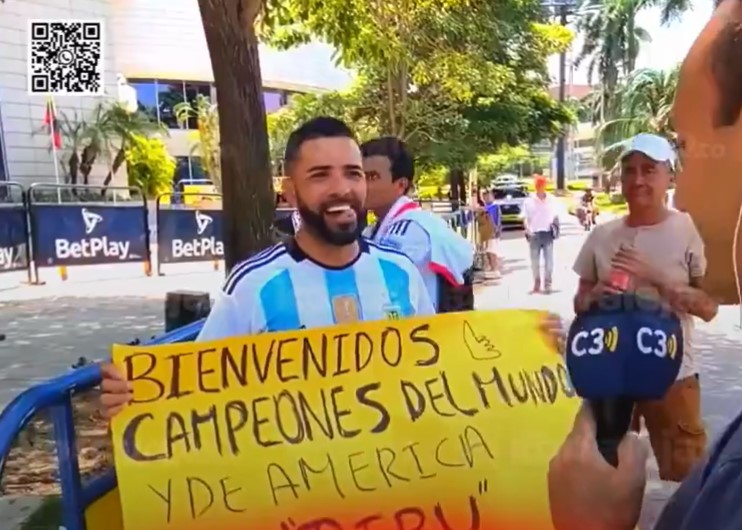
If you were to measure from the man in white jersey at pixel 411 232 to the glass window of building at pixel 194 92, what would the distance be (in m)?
47.0

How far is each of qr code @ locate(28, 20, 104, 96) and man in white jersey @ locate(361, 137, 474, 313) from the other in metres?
18.0

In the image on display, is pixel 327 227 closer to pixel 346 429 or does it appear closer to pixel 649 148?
pixel 346 429

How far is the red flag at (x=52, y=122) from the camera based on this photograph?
1320 inches

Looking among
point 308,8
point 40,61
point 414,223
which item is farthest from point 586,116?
point 414,223

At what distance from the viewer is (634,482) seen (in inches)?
46.4

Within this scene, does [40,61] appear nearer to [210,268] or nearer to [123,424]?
[210,268]

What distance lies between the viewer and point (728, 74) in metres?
1.08

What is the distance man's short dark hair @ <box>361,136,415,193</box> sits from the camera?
468 cm

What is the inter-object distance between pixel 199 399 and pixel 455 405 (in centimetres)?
69

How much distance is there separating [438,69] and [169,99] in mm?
35776

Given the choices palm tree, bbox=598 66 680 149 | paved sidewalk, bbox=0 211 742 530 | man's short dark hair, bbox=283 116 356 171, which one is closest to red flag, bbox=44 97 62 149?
paved sidewalk, bbox=0 211 742 530

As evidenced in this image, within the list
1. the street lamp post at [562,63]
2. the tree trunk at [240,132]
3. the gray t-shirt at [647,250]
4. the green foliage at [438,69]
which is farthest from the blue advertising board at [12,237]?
the street lamp post at [562,63]

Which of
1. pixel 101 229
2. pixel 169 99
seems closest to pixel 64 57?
pixel 101 229

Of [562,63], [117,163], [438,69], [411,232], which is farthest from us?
[562,63]
